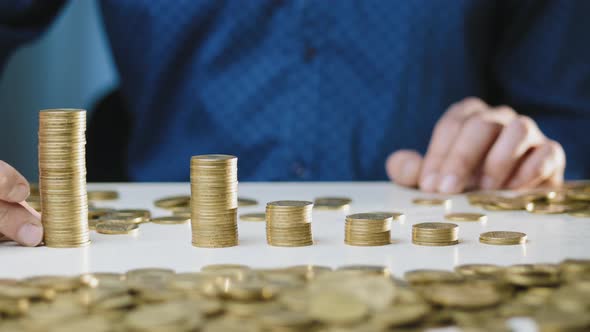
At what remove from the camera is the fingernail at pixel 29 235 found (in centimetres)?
145

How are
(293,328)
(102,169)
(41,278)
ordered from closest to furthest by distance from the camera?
(293,328) → (41,278) → (102,169)

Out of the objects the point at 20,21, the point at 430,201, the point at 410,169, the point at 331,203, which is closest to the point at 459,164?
the point at 410,169

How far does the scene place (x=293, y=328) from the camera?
961mm

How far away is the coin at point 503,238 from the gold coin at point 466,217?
205 mm

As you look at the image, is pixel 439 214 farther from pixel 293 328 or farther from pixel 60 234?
pixel 293 328

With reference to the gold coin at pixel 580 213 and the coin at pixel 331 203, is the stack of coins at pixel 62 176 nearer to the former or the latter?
the coin at pixel 331 203

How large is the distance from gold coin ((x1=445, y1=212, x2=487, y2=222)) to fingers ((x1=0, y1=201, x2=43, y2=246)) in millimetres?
821

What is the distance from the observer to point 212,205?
148 cm

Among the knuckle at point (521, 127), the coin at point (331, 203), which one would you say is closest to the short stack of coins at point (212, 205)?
the coin at point (331, 203)

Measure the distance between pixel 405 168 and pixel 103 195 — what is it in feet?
2.64

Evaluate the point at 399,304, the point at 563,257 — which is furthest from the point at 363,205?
the point at 399,304

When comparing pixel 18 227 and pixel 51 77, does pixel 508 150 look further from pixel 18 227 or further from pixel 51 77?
pixel 51 77

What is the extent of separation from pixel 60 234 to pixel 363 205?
758 millimetres

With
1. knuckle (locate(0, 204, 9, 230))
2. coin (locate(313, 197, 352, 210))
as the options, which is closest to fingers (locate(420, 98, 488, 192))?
coin (locate(313, 197, 352, 210))
